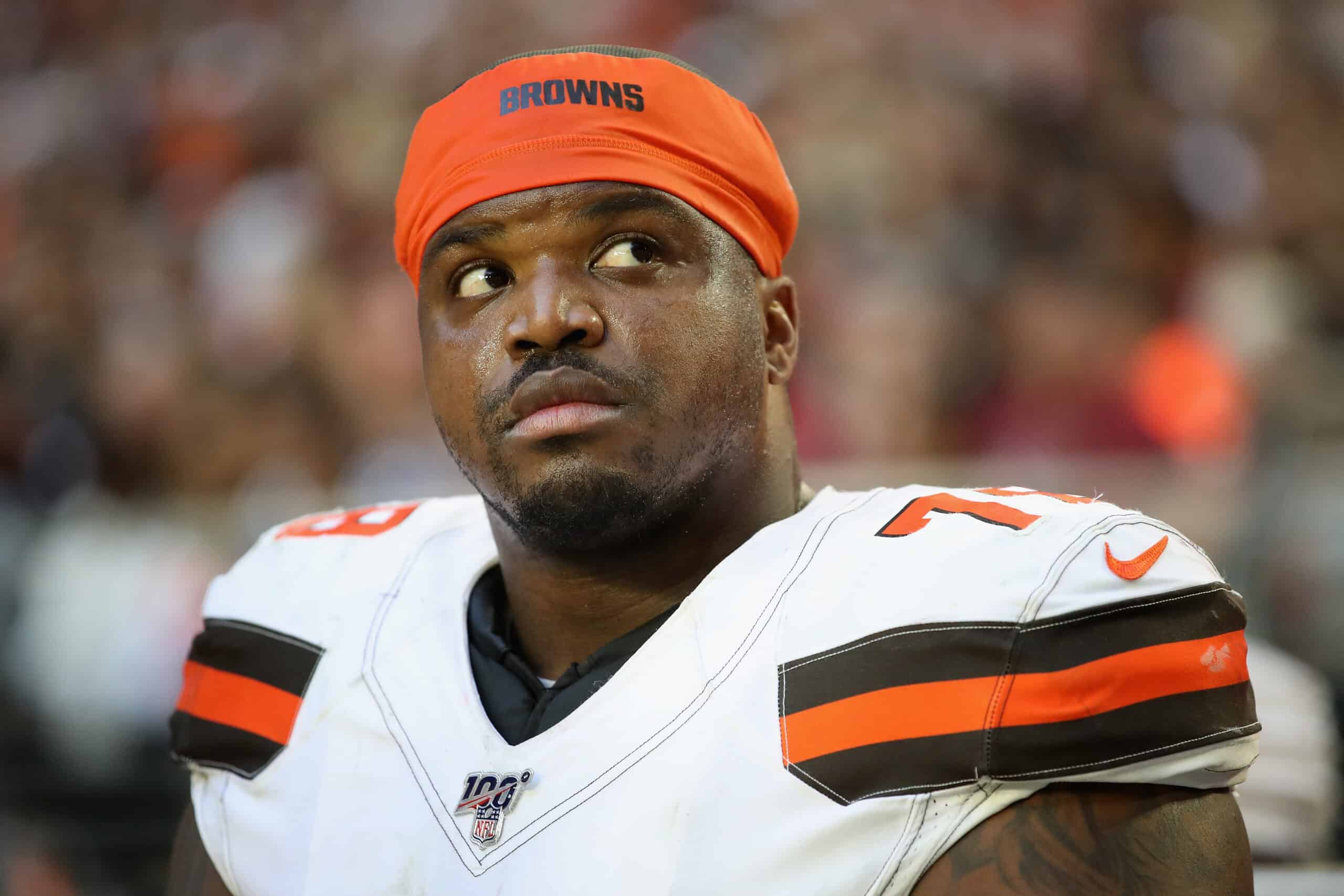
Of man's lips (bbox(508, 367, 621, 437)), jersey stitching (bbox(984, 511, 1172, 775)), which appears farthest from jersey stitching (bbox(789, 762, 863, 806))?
man's lips (bbox(508, 367, 621, 437))

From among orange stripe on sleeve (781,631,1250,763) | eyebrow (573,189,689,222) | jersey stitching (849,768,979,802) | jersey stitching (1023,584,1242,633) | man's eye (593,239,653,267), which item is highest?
eyebrow (573,189,689,222)

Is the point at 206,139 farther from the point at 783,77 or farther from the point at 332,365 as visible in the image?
the point at 783,77

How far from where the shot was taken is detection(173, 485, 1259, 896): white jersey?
1185mm

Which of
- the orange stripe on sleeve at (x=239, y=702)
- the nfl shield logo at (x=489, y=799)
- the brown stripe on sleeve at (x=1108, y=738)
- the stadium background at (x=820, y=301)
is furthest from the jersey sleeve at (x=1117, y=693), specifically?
the stadium background at (x=820, y=301)

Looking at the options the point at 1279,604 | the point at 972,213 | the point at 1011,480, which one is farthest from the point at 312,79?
the point at 1279,604

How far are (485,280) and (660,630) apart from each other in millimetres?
438

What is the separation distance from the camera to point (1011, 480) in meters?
3.03

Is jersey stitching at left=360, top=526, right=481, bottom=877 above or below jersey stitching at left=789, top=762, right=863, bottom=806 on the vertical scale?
above

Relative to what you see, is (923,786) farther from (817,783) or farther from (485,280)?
(485,280)

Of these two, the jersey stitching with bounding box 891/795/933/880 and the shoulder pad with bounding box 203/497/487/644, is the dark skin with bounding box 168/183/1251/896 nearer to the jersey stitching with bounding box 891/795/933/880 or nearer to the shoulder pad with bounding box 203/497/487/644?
the shoulder pad with bounding box 203/497/487/644

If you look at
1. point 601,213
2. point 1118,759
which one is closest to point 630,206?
point 601,213

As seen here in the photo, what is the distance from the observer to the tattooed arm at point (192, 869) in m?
1.59

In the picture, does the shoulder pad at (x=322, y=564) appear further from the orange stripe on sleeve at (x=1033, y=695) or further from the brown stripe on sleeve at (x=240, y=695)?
the orange stripe on sleeve at (x=1033, y=695)

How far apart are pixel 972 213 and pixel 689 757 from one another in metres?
3.01
